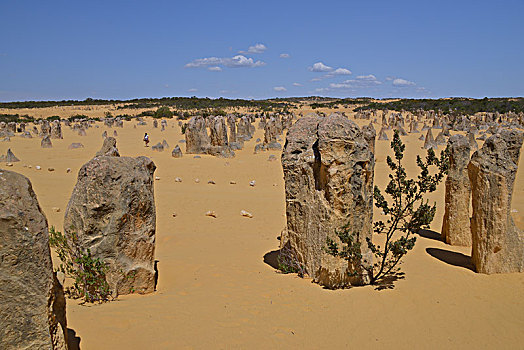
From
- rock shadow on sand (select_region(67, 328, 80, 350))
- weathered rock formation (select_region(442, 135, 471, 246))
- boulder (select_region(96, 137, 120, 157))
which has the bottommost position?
rock shadow on sand (select_region(67, 328, 80, 350))

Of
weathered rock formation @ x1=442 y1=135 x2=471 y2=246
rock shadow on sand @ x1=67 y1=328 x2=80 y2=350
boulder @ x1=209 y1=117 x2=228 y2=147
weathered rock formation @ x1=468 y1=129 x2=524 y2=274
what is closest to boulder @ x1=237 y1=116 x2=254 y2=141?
boulder @ x1=209 y1=117 x2=228 y2=147

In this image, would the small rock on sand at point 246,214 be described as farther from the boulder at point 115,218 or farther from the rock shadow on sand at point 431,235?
the boulder at point 115,218

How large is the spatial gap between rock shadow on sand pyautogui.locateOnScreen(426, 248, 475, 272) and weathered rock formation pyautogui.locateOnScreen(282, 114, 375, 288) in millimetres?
1922

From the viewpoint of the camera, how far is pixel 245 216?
10.2m

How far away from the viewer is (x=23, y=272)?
2.71m

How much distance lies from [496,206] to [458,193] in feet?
5.53

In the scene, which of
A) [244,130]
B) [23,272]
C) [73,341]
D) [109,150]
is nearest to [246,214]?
[109,150]

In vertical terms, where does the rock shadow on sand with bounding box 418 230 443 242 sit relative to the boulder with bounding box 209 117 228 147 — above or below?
below

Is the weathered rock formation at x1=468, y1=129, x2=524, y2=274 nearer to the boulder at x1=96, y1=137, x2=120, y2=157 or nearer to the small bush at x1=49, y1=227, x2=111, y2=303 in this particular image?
the small bush at x1=49, y1=227, x2=111, y2=303

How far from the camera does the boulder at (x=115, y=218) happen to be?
5.00 m

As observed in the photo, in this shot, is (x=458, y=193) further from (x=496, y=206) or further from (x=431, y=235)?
(x=496, y=206)

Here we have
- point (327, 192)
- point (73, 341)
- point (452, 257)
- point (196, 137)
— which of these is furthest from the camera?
point (196, 137)

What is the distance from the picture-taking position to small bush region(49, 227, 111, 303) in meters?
4.92

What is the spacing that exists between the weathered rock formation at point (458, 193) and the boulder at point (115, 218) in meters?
5.57
